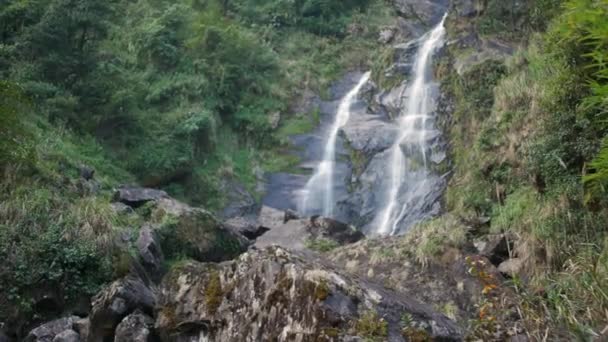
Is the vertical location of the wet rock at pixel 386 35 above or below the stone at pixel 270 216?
above

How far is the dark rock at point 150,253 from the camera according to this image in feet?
39.1

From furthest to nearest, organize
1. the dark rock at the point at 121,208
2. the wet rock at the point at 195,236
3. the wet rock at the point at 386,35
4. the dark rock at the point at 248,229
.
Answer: the wet rock at the point at 386,35 → the dark rock at the point at 248,229 → the wet rock at the point at 195,236 → the dark rock at the point at 121,208

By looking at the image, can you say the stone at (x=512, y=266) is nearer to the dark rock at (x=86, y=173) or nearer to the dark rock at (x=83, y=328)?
the dark rock at (x=83, y=328)

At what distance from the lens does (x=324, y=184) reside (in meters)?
21.3

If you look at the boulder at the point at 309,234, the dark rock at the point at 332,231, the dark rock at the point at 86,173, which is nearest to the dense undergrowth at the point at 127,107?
the dark rock at the point at 86,173

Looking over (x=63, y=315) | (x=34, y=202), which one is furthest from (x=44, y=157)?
(x=63, y=315)

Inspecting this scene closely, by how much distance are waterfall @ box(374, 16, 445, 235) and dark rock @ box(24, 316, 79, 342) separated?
34.2 feet

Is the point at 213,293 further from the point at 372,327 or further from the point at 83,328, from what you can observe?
the point at 83,328

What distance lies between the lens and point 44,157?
14.0m

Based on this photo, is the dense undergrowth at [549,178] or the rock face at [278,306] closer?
the dense undergrowth at [549,178]

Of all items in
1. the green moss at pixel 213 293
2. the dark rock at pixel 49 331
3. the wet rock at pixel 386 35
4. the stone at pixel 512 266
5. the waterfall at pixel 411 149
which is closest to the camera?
the green moss at pixel 213 293

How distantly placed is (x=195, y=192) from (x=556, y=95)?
40.9ft

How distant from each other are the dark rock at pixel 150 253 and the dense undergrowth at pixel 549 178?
5375 mm

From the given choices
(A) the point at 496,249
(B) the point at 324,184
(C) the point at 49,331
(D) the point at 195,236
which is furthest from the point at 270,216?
(C) the point at 49,331
